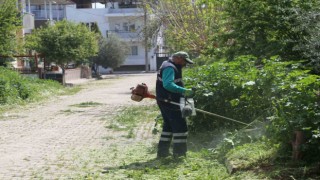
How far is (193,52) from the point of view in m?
22.1

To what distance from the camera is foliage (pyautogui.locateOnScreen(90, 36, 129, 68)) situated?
52.0m

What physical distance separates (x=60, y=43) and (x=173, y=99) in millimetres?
24876

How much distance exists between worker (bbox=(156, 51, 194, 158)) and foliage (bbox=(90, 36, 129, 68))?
4377cm

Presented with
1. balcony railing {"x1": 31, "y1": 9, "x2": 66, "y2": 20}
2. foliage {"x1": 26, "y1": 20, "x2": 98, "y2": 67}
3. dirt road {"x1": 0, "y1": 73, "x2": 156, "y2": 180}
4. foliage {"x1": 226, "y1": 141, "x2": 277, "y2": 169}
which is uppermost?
→ balcony railing {"x1": 31, "y1": 9, "x2": 66, "y2": 20}

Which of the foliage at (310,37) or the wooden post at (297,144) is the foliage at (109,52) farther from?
the wooden post at (297,144)

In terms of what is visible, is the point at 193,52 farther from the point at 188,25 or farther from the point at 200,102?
the point at 200,102

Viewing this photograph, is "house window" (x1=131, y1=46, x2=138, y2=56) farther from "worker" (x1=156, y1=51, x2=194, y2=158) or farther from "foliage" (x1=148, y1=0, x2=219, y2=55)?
"worker" (x1=156, y1=51, x2=194, y2=158)

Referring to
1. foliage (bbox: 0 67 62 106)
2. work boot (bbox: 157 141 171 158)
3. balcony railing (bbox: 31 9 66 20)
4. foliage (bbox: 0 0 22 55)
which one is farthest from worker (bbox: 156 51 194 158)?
balcony railing (bbox: 31 9 66 20)

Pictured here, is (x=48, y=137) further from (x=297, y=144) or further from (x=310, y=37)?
(x=297, y=144)

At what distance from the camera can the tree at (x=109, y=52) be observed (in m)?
52.0

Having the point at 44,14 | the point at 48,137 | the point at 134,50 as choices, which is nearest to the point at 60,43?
the point at 48,137

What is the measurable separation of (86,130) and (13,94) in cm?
825

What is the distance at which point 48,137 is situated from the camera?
38.0ft

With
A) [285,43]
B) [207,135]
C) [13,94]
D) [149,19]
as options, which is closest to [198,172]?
[207,135]
